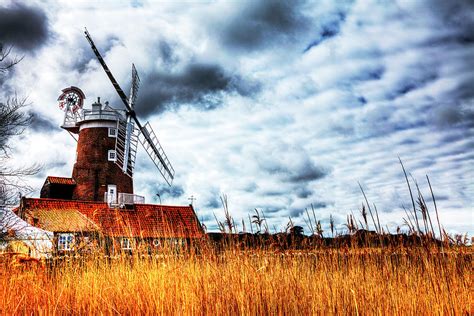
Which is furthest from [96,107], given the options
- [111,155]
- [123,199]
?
[123,199]

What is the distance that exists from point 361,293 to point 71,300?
3.34m

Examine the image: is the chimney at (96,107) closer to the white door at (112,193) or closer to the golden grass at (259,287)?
the white door at (112,193)

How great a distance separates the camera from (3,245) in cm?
1137

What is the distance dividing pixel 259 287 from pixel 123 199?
2281 centimetres

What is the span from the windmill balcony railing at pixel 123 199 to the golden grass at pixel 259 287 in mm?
20426

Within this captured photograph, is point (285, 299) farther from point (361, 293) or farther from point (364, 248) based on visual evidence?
point (364, 248)

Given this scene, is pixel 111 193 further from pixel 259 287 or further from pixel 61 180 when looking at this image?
pixel 259 287

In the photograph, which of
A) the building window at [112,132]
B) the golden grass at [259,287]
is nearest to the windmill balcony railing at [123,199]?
the building window at [112,132]

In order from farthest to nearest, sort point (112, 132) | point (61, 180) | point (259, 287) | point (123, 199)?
point (61, 180)
point (112, 132)
point (123, 199)
point (259, 287)

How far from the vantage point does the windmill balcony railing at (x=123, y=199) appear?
83.8 feet

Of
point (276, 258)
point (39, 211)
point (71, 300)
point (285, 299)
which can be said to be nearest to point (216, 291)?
point (285, 299)

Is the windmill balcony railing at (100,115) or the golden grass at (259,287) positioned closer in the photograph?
the golden grass at (259,287)

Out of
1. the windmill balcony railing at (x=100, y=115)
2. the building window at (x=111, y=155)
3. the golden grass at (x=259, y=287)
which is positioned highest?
the windmill balcony railing at (x=100, y=115)

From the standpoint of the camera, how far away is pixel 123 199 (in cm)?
2583
